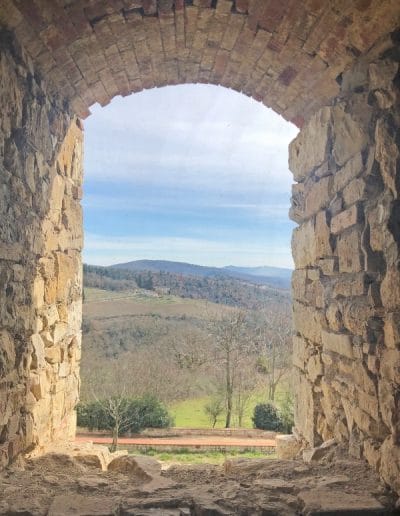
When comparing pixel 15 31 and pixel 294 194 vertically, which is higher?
pixel 15 31

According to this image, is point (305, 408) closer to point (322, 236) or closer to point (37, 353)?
point (322, 236)

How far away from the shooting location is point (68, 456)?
133 inches

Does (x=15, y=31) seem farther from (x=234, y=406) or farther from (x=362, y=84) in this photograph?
(x=234, y=406)

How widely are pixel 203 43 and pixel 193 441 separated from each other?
12.7 meters

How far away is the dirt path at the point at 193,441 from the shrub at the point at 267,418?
1046 mm

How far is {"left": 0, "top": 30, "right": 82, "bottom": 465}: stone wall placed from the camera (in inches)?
117

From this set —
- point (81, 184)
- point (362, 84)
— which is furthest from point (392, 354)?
point (81, 184)

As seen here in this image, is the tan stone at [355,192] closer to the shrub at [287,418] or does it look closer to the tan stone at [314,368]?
the tan stone at [314,368]

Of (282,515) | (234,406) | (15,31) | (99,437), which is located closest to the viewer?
(282,515)

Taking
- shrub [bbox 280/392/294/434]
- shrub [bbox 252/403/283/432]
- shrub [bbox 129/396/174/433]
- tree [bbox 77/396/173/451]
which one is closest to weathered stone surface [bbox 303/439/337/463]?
tree [bbox 77/396/173/451]

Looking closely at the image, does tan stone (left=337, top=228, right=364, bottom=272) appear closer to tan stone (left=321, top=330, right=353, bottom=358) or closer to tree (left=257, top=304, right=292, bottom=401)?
tan stone (left=321, top=330, right=353, bottom=358)

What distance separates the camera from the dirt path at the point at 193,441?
541 inches

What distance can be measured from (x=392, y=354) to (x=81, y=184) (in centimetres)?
334

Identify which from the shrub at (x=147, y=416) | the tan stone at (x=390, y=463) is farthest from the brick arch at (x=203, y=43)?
the shrub at (x=147, y=416)
